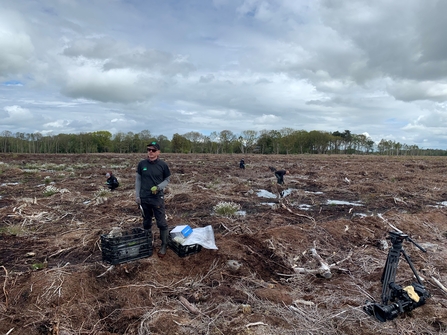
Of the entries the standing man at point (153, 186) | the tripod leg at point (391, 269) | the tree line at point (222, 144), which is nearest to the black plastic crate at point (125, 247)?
the standing man at point (153, 186)

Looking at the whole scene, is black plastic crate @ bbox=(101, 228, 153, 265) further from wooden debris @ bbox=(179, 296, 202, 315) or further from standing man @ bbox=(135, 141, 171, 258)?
wooden debris @ bbox=(179, 296, 202, 315)

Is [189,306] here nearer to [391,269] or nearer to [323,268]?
[323,268]

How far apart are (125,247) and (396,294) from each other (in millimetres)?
3705

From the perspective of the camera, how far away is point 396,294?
3.57m

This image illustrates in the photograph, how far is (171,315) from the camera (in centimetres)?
361

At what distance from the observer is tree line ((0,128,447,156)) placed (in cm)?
7444

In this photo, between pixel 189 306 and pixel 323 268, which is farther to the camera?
pixel 323 268

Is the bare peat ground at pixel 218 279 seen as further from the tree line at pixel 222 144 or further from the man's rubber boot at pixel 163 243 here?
the tree line at pixel 222 144

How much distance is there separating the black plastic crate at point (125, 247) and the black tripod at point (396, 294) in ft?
10.6

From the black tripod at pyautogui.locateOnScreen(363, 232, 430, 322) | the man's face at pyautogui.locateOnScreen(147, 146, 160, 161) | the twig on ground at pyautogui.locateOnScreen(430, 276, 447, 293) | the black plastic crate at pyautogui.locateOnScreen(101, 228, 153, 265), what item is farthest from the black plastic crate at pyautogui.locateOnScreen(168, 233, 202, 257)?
the twig on ground at pyautogui.locateOnScreen(430, 276, 447, 293)

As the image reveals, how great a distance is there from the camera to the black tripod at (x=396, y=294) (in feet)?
10.9

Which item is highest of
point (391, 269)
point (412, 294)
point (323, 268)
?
point (391, 269)

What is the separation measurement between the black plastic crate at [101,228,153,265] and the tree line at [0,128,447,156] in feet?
236

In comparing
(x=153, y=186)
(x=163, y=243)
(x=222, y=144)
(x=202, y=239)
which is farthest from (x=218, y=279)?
(x=222, y=144)
